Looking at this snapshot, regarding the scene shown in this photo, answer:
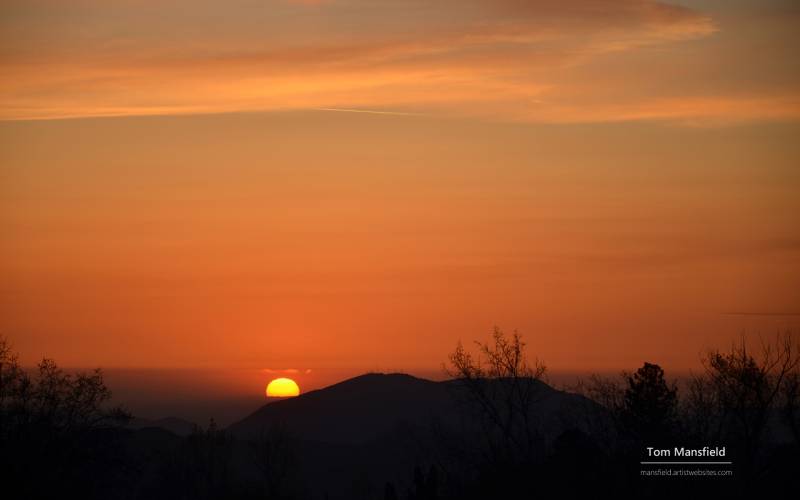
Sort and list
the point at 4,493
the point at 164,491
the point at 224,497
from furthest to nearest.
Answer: the point at 164,491 < the point at 224,497 < the point at 4,493

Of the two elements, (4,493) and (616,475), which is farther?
(616,475)

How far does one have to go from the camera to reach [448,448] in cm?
6294

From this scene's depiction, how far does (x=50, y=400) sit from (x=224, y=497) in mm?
28336

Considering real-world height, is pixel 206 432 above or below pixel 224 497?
above

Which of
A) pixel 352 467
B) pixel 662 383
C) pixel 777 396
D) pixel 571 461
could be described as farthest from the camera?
pixel 352 467

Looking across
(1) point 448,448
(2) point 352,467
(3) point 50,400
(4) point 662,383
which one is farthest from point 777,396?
(2) point 352,467

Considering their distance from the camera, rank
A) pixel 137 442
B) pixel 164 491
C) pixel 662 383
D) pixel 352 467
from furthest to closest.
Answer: pixel 352 467
pixel 137 442
pixel 164 491
pixel 662 383

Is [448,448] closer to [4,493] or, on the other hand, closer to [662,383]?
[662,383]

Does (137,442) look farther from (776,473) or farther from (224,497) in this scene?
(776,473)

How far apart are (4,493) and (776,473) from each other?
33255 mm

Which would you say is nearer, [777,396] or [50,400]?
[50,400]

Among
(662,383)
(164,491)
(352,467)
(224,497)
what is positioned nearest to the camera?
(662,383)

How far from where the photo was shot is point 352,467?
147 meters

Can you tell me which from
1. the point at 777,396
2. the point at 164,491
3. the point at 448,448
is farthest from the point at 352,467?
the point at 777,396
